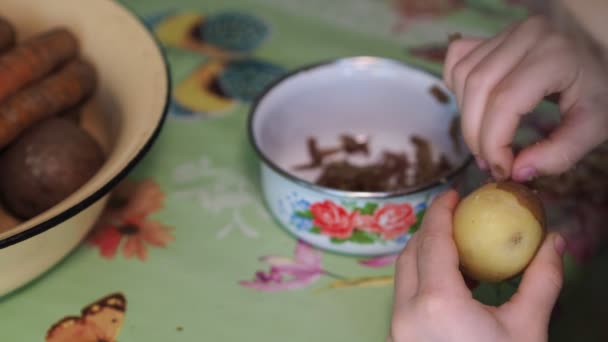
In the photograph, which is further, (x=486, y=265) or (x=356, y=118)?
(x=356, y=118)

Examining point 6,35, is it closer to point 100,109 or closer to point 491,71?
point 100,109

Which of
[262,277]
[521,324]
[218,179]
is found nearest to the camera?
[521,324]

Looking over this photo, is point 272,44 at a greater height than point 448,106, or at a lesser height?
lesser

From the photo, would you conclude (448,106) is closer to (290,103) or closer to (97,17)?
(290,103)

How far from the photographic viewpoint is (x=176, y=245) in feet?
2.67

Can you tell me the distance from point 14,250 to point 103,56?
1.18 ft

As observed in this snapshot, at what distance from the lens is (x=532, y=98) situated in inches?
24.3

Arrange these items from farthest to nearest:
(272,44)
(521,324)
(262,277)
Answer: (272,44), (262,277), (521,324)

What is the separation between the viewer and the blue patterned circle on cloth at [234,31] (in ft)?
3.85

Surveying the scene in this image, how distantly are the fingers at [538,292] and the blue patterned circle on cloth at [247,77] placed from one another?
576 mm

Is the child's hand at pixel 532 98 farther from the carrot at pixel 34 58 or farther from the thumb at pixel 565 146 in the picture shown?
the carrot at pixel 34 58

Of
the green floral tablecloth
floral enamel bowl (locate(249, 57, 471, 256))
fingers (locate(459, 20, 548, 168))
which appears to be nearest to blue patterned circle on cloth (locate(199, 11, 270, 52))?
the green floral tablecloth

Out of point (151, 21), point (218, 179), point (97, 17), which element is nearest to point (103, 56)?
point (97, 17)

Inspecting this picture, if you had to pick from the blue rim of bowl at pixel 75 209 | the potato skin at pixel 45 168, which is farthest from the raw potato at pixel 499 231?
the potato skin at pixel 45 168
